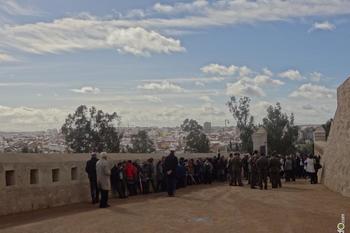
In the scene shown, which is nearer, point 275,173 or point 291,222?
point 291,222

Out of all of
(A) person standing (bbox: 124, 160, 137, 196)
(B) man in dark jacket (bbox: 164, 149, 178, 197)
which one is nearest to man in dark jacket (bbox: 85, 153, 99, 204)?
(A) person standing (bbox: 124, 160, 137, 196)

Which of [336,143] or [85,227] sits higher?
[336,143]

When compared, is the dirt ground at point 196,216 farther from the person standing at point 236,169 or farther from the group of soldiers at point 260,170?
the person standing at point 236,169

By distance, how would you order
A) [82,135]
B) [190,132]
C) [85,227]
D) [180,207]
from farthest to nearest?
1. [190,132]
2. [82,135]
3. [180,207]
4. [85,227]

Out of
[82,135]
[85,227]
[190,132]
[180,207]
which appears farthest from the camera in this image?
[190,132]

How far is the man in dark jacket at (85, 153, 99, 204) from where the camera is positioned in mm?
15328

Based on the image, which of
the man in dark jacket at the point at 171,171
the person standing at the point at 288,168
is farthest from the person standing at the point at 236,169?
the person standing at the point at 288,168

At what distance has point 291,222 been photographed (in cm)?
1172

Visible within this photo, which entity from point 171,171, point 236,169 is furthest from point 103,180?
point 236,169

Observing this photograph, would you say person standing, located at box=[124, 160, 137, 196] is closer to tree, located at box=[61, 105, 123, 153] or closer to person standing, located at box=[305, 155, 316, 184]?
person standing, located at box=[305, 155, 316, 184]

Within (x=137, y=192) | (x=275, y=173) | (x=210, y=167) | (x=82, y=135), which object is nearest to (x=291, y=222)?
(x=137, y=192)

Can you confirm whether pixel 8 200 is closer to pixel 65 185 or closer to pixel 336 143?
pixel 65 185

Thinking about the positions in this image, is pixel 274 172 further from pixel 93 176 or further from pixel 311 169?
pixel 93 176

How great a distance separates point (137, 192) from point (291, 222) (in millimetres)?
8352
